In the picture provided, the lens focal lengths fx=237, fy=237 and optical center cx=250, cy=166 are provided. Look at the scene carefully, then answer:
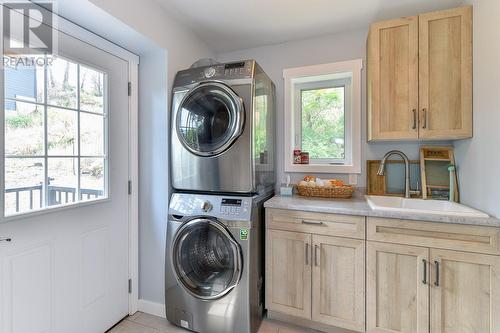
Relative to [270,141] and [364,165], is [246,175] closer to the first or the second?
[270,141]

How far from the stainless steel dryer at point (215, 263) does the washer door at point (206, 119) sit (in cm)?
38

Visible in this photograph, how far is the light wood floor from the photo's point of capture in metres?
1.77

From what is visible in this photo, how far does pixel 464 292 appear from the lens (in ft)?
4.52

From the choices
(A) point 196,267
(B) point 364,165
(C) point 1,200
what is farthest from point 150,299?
(B) point 364,165

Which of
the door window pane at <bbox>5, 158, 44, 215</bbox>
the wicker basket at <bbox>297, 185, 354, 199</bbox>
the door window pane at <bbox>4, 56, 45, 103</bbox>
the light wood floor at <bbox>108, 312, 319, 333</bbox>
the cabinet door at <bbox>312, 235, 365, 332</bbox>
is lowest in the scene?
the light wood floor at <bbox>108, 312, 319, 333</bbox>

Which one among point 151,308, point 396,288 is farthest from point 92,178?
point 396,288

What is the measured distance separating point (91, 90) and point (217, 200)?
116 cm

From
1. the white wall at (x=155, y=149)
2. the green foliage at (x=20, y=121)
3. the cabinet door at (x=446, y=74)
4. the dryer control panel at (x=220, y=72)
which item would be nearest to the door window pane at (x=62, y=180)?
Answer: the green foliage at (x=20, y=121)

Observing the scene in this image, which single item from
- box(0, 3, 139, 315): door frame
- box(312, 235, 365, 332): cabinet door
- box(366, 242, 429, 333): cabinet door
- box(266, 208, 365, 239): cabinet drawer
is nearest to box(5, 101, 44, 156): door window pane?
box(0, 3, 139, 315): door frame

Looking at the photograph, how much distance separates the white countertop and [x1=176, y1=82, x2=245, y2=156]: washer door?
615 mm

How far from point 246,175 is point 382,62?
4.45 ft

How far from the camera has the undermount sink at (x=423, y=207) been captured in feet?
4.70

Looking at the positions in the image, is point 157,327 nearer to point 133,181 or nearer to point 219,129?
point 133,181

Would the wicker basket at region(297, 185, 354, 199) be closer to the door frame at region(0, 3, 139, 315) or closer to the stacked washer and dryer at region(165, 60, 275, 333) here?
the stacked washer and dryer at region(165, 60, 275, 333)
